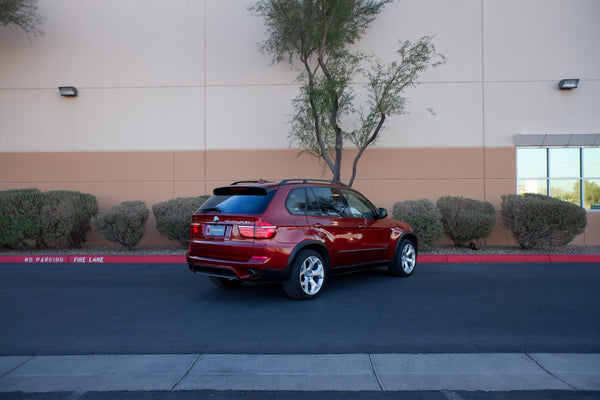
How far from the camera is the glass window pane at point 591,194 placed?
12.2 meters

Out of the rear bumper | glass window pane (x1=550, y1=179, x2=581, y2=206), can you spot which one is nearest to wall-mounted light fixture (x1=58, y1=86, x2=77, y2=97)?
the rear bumper

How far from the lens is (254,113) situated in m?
12.6

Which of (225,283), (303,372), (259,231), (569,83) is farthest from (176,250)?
(569,83)

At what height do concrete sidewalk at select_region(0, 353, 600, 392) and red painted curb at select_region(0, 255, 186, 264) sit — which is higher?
red painted curb at select_region(0, 255, 186, 264)

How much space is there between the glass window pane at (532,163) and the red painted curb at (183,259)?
10.6 feet

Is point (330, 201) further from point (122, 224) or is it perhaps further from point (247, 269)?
point (122, 224)

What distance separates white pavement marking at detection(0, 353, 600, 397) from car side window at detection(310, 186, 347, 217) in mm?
2829

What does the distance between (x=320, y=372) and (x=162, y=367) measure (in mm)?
1416

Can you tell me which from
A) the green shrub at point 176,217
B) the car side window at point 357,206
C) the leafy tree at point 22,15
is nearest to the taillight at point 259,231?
the car side window at point 357,206

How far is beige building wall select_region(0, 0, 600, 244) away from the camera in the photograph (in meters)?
12.3

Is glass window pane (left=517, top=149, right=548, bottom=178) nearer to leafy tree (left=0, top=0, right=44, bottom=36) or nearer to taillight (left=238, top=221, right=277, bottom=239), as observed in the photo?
taillight (left=238, top=221, right=277, bottom=239)

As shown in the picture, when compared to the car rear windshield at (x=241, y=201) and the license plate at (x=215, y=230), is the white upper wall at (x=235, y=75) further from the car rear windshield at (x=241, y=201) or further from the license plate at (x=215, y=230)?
the license plate at (x=215, y=230)

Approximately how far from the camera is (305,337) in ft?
15.0

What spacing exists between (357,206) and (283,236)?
191cm
